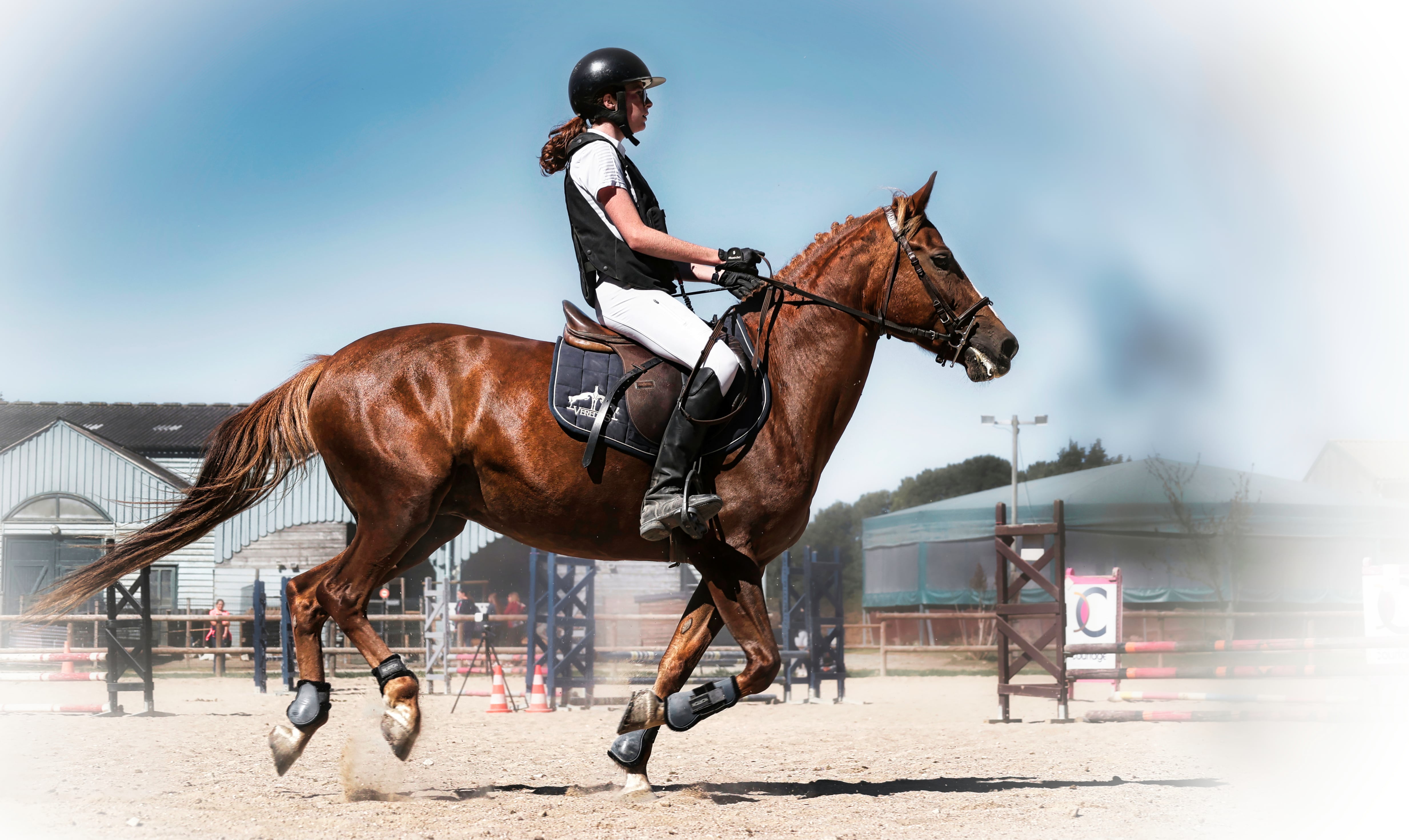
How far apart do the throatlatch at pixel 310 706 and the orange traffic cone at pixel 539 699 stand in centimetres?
925

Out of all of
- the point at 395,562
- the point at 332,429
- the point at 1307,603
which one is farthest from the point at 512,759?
the point at 1307,603

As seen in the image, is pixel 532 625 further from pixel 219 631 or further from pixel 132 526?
pixel 132 526

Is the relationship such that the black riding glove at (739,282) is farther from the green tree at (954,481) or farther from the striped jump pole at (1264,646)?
the green tree at (954,481)

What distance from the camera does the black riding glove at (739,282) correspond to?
5566 mm

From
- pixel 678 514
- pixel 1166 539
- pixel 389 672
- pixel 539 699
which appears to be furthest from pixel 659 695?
pixel 1166 539

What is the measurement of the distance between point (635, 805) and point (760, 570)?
1.25 m

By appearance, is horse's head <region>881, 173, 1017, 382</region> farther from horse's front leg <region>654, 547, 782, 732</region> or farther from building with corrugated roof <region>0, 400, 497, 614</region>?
building with corrugated roof <region>0, 400, 497, 614</region>

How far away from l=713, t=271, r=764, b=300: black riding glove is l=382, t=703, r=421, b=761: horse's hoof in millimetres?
2562

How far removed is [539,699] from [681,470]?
34.2 feet

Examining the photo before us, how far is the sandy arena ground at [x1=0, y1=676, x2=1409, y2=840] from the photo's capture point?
15.4 feet

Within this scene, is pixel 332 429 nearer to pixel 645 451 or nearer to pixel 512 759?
pixel 645 451

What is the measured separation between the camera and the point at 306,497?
31500 mm

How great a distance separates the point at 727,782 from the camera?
6.54 meters

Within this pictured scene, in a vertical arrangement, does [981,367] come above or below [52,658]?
above
